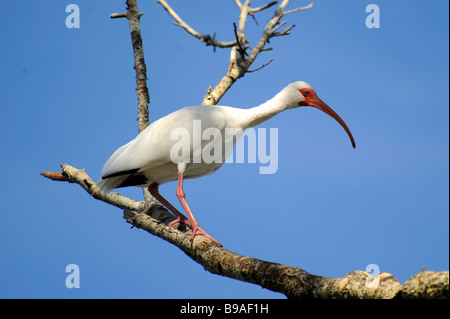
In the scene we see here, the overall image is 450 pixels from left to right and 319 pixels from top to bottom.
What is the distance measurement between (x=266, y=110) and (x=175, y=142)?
1.40 meters

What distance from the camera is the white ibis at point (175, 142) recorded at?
648 centimetres

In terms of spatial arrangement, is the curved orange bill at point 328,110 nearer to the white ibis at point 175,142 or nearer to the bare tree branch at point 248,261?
the white ibis at point 175,142

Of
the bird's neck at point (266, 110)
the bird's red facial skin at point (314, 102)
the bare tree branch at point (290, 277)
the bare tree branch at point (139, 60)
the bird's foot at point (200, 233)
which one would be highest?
the bare tree branch at point (139, 60)

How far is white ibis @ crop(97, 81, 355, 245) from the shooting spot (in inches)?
Answer: 255

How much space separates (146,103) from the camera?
323 inches

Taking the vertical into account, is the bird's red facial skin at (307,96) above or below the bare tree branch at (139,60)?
below

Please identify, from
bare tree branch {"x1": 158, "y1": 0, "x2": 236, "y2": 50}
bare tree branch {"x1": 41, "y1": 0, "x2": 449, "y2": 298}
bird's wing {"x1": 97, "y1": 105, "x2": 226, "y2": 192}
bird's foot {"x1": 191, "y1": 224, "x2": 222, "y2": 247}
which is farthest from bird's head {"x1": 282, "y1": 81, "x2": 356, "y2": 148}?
bare tree branch {"x1": 158, "y1": 0, "x2": 236, "y2": 50}

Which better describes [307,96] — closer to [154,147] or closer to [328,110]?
[328,110]

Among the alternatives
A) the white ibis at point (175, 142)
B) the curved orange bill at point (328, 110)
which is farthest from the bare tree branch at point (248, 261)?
the curved orange bill at point (328, 110)

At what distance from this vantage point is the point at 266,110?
695 centimetres
